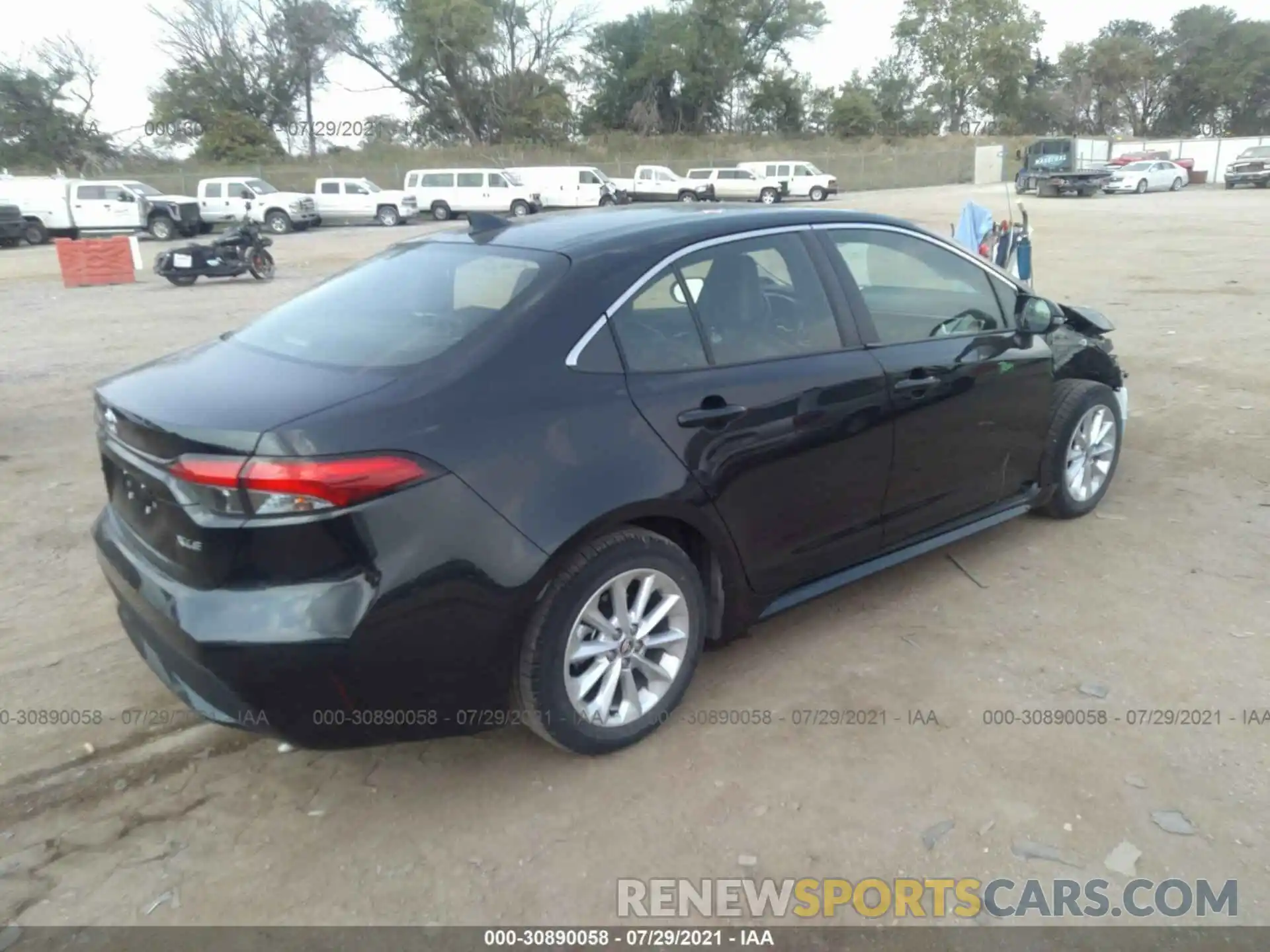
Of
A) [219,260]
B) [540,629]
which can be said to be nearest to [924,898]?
[540,629]

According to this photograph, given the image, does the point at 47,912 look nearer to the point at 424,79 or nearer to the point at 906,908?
the point at 906,908

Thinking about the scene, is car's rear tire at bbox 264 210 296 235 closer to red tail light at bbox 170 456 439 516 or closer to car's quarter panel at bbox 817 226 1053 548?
car's quarter panel at bbox 817 226 1053 548

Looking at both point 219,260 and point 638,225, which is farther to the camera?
point 219,260

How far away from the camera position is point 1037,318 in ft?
14.0

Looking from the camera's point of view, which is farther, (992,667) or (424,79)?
(424,79)

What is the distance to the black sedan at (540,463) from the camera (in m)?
2.50

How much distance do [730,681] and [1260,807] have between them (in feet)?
5.42

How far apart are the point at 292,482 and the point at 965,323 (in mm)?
2891

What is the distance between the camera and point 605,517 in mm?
2834

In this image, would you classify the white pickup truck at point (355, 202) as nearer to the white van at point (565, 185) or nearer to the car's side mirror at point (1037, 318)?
the white van at point (565, 185)

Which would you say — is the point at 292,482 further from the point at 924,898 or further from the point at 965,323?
the point at 965,323

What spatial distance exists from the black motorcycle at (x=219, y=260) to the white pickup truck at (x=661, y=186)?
24.3 m

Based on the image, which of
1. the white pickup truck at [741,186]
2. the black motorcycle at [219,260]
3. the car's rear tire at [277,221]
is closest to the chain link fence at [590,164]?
the white pickup truck at [741,186]

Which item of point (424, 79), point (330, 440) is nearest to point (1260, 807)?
point (330, 440)
